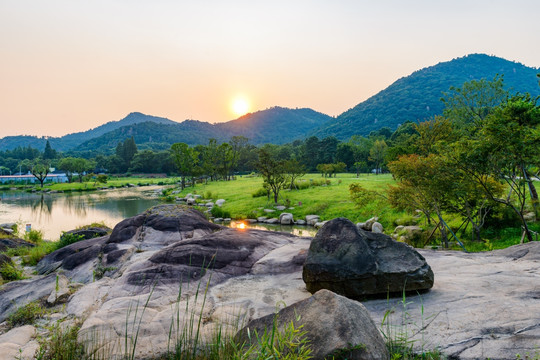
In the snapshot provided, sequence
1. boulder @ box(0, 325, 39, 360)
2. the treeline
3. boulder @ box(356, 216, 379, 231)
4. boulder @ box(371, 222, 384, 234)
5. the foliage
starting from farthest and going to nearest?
boulder @ box(356, 216, 379, 231) → boulder @ box(371, 222, 384, 234) → the treeline → boulder @ box(0, 325, 39, 360) → the foliage

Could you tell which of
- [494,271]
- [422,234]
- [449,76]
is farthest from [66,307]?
[449,76]

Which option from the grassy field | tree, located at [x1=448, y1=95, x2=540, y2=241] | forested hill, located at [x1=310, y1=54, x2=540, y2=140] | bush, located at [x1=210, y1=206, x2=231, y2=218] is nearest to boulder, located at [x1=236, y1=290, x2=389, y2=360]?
tree, located at [x1=448, y1=95, x2=540, y2=241]

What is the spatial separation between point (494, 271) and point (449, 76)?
215189 mm

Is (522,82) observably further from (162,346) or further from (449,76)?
(162,346)

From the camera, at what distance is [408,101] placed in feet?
520

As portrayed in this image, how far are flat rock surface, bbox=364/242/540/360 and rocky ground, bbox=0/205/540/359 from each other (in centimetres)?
2

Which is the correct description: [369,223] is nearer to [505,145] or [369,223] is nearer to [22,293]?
[505,145]

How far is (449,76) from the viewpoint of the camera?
7333 inches

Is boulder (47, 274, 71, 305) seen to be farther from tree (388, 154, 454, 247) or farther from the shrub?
Answer: tree (388, 154, 454, 247)

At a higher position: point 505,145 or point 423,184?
point 505,145

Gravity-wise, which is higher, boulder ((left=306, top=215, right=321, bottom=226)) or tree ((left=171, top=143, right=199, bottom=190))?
tree ((left=171, top=143, right=199, bottom=190))

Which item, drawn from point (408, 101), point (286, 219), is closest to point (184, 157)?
point (286, 219)

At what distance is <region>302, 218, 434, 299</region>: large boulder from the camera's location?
643cm

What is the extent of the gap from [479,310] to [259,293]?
4238 mm
